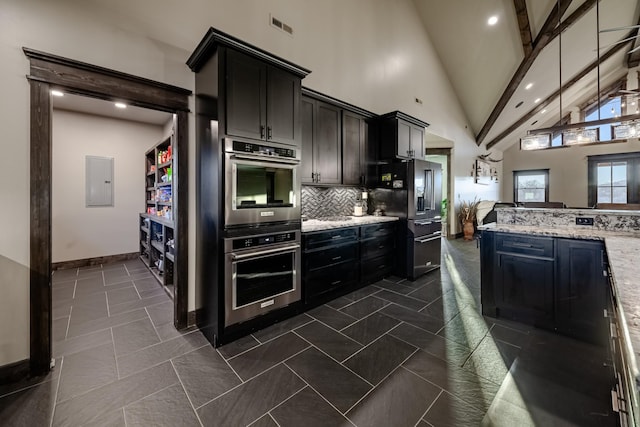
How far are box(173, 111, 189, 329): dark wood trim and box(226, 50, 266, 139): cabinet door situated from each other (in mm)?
604

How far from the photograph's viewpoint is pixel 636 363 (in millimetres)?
500

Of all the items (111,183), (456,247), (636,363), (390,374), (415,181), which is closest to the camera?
(636,363)

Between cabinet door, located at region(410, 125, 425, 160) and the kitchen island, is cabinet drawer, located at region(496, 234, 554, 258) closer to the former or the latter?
the kitchen island

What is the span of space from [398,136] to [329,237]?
217 cm

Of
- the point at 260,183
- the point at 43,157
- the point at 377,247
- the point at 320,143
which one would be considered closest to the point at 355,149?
the point at 320,143

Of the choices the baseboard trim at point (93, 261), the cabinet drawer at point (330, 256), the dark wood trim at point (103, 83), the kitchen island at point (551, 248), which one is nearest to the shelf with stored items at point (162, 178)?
the baseboard trim at point (93, 261)

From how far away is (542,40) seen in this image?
5184mm

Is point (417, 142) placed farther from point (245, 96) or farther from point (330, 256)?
point (245, 96)

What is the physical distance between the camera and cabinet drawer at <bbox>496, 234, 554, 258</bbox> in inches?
91.7

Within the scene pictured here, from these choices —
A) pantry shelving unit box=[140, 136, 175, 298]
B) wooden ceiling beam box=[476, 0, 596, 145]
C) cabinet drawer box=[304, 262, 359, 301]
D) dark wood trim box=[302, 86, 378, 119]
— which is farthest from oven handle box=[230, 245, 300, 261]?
wooden ceiling beam box=[476, 0, 596, 145]

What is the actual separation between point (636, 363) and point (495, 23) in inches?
276

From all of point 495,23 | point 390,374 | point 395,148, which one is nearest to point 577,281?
point 390,374

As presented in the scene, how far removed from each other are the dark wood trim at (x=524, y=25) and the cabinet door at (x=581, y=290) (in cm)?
513

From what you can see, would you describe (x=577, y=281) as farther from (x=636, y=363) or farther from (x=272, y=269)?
(x=272, y=269)
